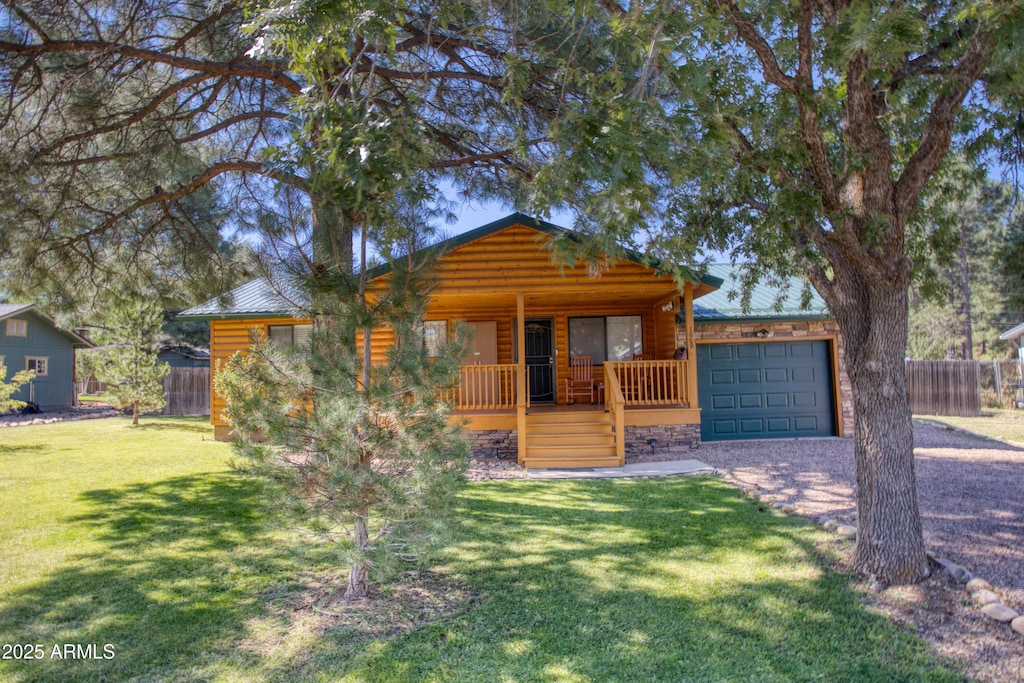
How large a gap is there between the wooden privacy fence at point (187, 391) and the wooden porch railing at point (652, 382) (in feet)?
61.1

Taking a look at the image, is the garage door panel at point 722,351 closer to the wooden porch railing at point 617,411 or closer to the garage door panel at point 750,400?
the garage door panel at point 750,400

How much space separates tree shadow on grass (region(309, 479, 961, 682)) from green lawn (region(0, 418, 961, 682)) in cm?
1

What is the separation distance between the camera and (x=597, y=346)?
13.3m

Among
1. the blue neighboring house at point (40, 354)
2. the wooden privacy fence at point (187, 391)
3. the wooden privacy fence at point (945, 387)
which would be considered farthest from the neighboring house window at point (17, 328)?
the wooden privacy fence at point (945, 387)

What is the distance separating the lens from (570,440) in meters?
10.3

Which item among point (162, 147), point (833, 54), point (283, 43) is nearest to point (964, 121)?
point (833, 54)

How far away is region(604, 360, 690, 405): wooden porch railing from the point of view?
10.8 metres

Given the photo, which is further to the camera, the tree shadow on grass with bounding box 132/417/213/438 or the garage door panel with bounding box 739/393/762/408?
the tree shadow on grass with bounding box 132/417/213/438

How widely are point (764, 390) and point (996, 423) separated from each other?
26.1 ft

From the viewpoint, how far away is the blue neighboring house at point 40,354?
77.2 ft

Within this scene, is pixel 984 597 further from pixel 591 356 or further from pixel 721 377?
pixel 591 356

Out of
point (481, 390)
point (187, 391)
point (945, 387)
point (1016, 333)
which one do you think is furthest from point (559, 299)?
point (1016, 333)

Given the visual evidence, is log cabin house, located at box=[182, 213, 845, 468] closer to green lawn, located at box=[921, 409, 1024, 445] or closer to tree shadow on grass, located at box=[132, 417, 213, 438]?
tree shadow on grass, located at box=[132, 417, 213, 438]

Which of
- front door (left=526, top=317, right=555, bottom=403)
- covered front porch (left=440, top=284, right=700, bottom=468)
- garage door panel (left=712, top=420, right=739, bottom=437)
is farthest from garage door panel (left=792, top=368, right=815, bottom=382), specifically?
front door (left=526, top=317, right=555, bottom=403)
